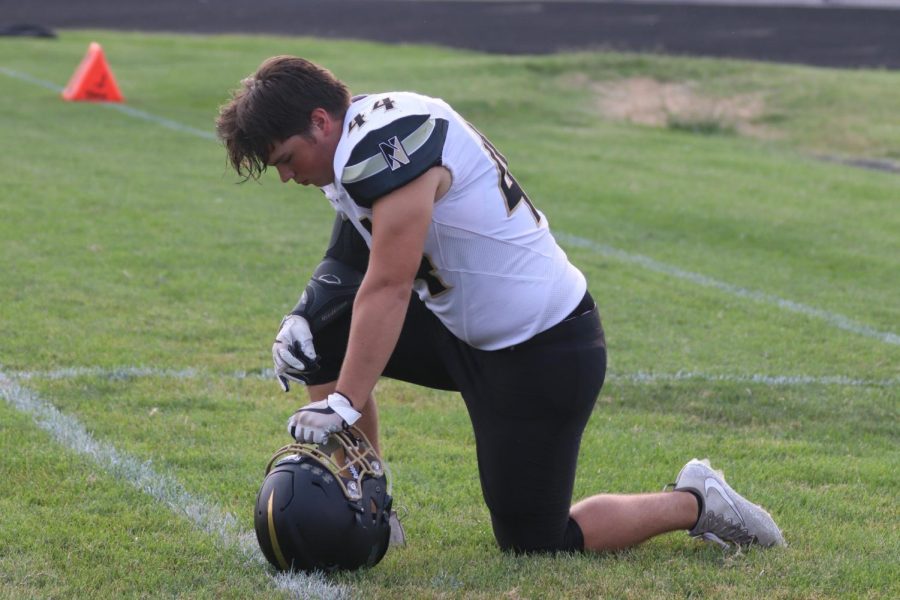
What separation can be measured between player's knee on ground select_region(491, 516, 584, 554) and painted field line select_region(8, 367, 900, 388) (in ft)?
6.81

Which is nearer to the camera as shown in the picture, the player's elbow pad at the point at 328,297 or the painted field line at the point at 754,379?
the player's elbow pad at the point at 328,297

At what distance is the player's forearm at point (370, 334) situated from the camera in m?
2.97

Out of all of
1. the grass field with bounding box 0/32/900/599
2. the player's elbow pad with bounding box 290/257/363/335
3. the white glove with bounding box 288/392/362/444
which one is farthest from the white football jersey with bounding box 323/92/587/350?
the grass field with bounding box 0/32/900/599

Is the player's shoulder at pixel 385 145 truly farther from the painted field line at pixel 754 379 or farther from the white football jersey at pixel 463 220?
the painted field line at pixel 754 379

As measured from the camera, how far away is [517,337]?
326 centimetres

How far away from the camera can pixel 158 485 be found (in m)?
3.90

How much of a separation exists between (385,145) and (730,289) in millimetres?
4883

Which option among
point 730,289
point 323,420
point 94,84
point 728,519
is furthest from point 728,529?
point 94,84

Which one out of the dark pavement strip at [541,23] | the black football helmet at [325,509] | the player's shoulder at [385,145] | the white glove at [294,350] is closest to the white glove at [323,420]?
the black football helmet at [325,509]

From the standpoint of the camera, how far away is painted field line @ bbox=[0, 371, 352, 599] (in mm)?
3172

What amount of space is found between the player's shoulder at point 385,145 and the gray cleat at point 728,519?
1.37 metres

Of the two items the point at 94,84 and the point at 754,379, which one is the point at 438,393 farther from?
the point at 94,84

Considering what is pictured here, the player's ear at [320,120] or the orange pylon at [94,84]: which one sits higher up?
the player's ear at [320,120]

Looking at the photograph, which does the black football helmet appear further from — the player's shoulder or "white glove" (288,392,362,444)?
the player's shoulder
